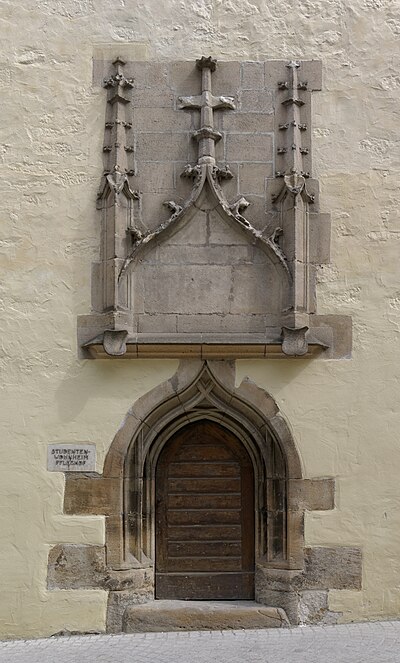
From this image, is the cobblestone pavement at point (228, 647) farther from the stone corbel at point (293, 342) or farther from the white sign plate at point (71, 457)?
the stone corbel at point (293, 342)

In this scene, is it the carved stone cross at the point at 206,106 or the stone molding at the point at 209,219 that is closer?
the stone molding at the point at 209,219

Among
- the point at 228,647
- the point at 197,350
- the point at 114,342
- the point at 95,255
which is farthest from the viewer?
the point at 95,255

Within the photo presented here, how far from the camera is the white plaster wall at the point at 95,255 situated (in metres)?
5.97

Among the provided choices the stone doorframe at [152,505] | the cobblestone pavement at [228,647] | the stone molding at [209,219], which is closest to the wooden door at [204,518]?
the stone doorframe at [152,505]

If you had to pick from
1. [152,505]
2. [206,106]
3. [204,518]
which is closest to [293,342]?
[204,518]

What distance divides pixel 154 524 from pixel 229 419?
1.01m

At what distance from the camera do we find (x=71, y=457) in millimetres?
5996

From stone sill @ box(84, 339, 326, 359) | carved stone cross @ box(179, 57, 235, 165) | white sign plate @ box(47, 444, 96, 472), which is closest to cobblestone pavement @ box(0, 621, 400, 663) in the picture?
white sign plate @ box(47, 444, 96, 472)

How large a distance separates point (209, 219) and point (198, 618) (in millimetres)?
3028

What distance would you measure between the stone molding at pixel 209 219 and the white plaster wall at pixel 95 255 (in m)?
0.15

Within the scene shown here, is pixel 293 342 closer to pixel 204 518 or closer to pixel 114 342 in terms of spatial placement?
pixel 114 342

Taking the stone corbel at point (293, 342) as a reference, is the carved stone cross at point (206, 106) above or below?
above

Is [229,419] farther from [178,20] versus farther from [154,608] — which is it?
[178,20]

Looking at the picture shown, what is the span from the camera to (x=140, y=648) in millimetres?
5469
